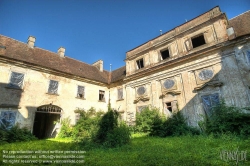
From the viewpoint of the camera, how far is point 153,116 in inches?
475

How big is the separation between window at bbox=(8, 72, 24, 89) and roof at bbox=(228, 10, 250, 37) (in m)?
17.7

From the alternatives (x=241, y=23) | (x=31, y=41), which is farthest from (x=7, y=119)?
A: (x=241, y=23)

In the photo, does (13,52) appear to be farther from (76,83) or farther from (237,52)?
(237,52)

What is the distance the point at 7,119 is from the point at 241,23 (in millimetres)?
20507

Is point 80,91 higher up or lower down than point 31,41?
lower down

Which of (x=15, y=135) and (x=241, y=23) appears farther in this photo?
(x=241, y=23)

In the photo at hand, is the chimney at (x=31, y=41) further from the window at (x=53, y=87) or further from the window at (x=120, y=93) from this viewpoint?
the window at (x=120, y=93)

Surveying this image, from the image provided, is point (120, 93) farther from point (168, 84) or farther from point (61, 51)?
point (61, 51)

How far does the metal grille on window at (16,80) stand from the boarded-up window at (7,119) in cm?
217

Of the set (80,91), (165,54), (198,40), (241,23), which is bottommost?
(80,91)

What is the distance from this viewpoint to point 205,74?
1118 cm

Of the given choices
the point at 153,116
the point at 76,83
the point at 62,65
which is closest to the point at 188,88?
the point at 153,116

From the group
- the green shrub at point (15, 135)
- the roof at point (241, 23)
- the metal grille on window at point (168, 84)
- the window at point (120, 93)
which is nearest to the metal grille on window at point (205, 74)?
the metal grille on window at point (168, 84)

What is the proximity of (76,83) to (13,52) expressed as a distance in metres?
6.15
